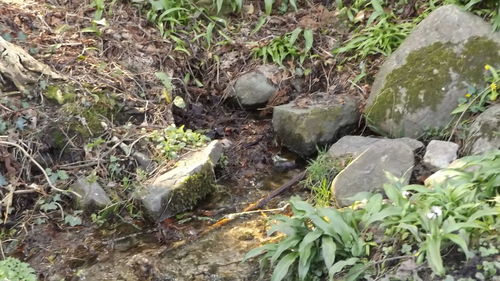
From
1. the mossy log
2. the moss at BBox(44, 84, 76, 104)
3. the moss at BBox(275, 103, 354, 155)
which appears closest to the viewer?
the mossy log

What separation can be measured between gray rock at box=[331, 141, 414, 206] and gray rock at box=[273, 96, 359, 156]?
1.01 m

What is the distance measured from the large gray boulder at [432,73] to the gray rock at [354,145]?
1.05 feet

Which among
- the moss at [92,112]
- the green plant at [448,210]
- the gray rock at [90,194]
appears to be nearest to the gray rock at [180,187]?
the gray rock at [90,194]

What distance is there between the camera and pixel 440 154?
4902mm

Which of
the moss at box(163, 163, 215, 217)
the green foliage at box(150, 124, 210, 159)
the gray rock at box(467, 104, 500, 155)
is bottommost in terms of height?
the moss at box(163, 163, 215, 217)

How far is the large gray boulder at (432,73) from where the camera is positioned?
17.9 feet

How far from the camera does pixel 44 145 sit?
209 inches

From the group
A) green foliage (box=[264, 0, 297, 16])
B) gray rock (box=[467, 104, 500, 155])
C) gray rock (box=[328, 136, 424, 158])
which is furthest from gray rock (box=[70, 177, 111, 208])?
green foliage (box=[264, 0, 297, 16])

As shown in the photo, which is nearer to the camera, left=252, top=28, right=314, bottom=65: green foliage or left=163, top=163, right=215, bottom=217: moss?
left=163, top=163, right=215, bottom=217: moss

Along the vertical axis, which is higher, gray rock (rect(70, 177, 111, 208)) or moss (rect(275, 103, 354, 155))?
moss (rect(275, 103, 354, 155))

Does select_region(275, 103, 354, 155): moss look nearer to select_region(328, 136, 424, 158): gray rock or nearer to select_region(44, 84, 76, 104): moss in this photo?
select_region(328, 136, 424, 158): gray rock

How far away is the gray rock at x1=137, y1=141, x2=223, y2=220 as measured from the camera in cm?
495

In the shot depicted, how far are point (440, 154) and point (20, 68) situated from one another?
4.30 meters

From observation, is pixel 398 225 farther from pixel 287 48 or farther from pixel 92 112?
pixel 287 48
